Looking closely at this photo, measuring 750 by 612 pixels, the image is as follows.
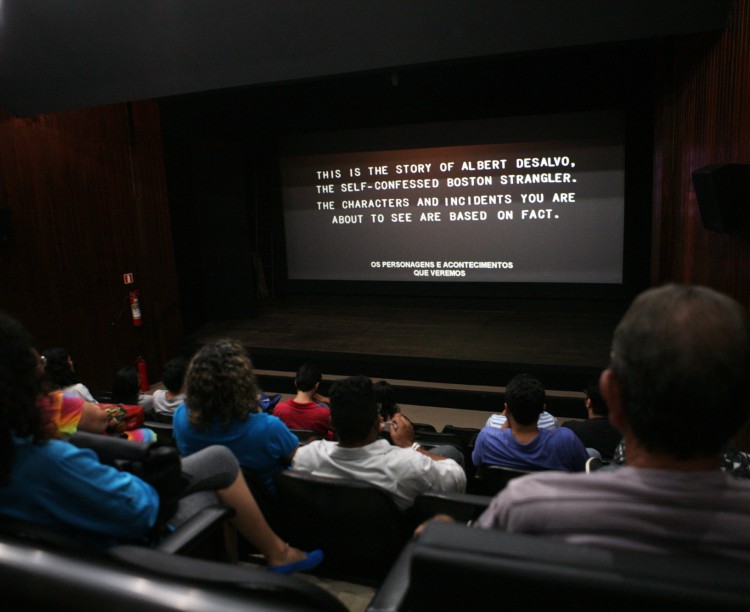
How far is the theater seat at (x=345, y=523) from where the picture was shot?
1819 millimetres

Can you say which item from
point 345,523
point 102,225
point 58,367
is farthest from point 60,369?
point 102,225

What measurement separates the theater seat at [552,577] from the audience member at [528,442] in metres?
1.77

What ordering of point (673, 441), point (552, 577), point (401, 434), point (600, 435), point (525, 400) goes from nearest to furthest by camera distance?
point (552, 577), point (673, 441), point (525, 400), point (401, 434), point (600, 435)

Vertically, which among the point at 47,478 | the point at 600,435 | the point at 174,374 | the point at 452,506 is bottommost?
the point at 600,435

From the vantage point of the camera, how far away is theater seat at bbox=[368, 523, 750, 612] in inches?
27.7

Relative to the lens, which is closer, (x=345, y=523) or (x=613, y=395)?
(x=613, y=395)

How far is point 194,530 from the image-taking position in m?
1.44

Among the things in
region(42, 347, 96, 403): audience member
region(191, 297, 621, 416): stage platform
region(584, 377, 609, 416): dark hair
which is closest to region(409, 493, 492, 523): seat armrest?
region(584, 377, 609, 416): dark hair

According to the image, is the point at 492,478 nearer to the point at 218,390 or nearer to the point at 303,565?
the point at 303,565

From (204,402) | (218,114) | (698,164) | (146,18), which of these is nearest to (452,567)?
(204,402)

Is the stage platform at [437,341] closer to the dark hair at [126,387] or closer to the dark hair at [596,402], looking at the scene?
the dark hair at [596,402]

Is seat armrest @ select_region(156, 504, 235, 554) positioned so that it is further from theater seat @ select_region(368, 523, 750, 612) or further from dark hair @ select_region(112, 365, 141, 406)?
dark hair @ select_region(112, 365, 141, 406)

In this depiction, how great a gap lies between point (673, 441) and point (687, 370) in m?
0.11

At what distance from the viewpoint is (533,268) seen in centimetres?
750
